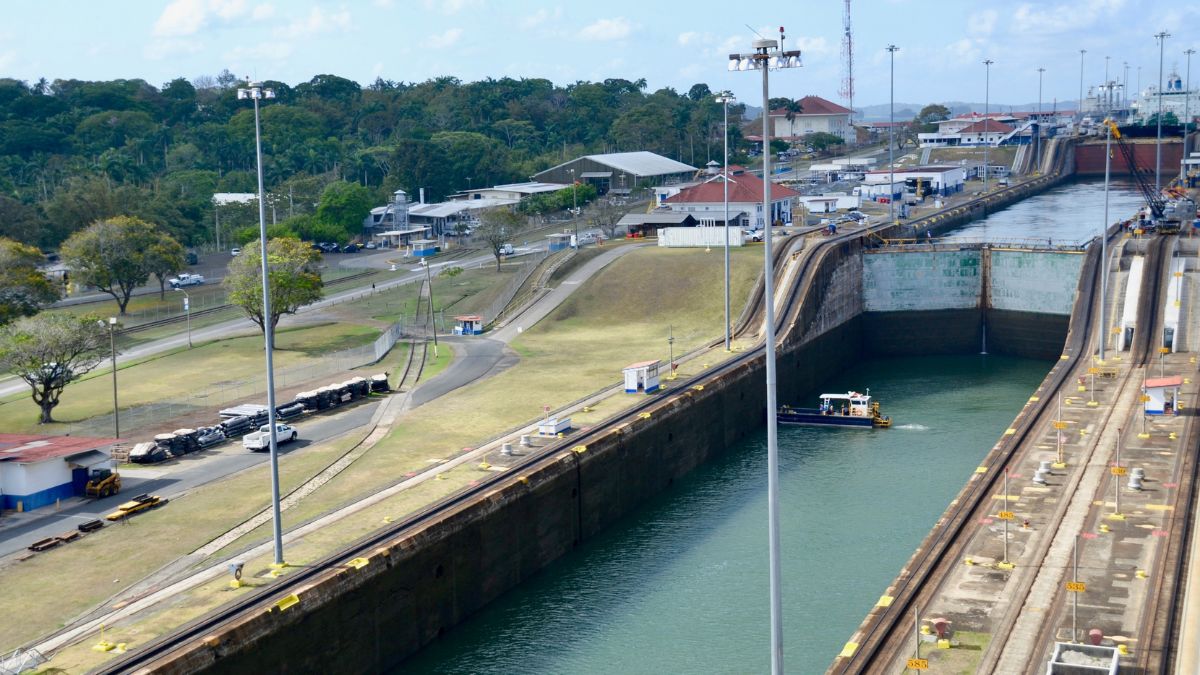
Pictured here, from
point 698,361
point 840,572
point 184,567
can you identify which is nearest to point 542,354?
point 698,361

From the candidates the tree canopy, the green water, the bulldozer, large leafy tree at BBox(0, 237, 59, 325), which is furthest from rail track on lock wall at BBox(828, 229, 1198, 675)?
the tree canopy

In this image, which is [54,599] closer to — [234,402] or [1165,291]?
[234,402]

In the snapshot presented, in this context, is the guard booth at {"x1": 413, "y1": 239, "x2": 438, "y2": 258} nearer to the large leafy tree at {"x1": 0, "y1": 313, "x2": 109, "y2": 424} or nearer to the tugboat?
the tugboat

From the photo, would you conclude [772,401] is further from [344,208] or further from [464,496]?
[344,208]

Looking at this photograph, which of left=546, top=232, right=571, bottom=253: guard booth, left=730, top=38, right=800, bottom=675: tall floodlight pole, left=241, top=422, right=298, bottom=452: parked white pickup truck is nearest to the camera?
left=730, top=38, right=800, bottom=675: tall floodlight pole

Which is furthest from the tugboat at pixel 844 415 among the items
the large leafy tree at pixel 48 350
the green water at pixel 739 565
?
the large leafy tree at pixel 48 350

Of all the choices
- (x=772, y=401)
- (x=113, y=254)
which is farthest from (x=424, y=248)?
(x=772, y=401)
